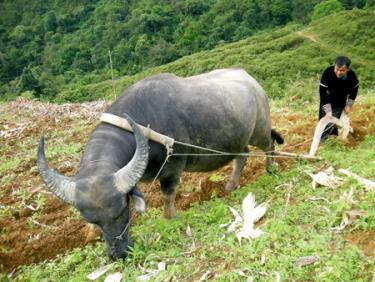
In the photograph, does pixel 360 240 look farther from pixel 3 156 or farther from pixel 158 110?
pixel 3 156

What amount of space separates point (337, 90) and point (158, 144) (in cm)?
328

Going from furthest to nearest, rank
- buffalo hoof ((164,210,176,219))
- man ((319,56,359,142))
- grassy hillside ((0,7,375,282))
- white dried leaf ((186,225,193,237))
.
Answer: man ((319,56,359,142)) → buffalo hoof ((164,210,176,219)) → white dried leaf ((186,225,193,237)) → grassy hillside ((0,7,375,282))

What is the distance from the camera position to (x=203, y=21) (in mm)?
58656

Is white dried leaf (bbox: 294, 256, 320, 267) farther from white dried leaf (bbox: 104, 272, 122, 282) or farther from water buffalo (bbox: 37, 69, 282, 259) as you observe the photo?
white dried leaf (bbox: 104, 272, 122, 282)

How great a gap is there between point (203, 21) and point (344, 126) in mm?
54804

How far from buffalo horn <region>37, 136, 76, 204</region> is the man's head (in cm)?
418

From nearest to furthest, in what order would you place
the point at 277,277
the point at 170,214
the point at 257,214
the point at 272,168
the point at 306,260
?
1. the point at 277,277
2. the point at 306,260
3. the point at 257,214
4. the point at 170,214
5. the point at 272,168

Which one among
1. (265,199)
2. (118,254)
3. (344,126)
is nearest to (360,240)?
(265,199)

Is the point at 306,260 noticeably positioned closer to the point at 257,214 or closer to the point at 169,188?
the point at 257,214

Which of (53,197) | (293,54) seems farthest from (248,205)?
(293,54)

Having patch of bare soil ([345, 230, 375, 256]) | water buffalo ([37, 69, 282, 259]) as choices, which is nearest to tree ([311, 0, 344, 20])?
water buffalo ([37, 69, 282, 259])

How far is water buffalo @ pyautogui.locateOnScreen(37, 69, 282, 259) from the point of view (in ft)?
12.8

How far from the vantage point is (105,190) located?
3.82 metres

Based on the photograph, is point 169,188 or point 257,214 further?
point 169,188
